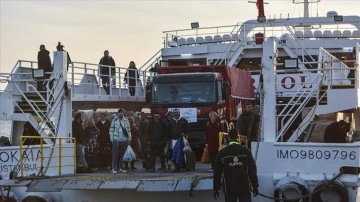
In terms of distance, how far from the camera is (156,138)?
52.6 feet

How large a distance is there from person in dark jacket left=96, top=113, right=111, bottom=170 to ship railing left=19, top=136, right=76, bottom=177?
6.57 ft

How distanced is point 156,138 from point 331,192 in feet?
15.3

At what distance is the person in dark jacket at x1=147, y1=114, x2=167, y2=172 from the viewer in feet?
52.6

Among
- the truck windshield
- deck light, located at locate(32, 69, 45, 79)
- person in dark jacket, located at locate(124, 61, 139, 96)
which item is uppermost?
person in dark jacket, located at locate(124, 61, 139, 96)

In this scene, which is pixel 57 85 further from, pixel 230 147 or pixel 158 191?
pixel 230 147

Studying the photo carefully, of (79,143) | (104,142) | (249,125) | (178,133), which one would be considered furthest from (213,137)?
(104,142)

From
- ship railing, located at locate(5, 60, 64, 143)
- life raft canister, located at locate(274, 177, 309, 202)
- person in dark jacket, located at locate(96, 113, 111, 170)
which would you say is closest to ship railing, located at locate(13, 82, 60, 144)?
ship railing, located at locate(5, 60, 64, 143)

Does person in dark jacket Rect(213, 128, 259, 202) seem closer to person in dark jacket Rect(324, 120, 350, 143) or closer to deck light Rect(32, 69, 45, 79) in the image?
person in dark jacket Rect(324, 120, 350, 143)

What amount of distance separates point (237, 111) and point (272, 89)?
6871mm

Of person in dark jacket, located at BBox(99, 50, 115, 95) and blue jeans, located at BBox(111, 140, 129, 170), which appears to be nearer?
blue jeans, located at BBox(111, 140, 129, 170)

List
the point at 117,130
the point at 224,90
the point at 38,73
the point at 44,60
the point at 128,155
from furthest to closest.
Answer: the point at 224,90 < the point at 44,60 < the point at 128,155 < the point at 117,130 < the point at 38,73

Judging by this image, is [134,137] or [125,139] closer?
[125,139]

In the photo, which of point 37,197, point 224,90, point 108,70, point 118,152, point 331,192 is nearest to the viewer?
point 331,192

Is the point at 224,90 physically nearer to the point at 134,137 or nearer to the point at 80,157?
the point at 134,137
